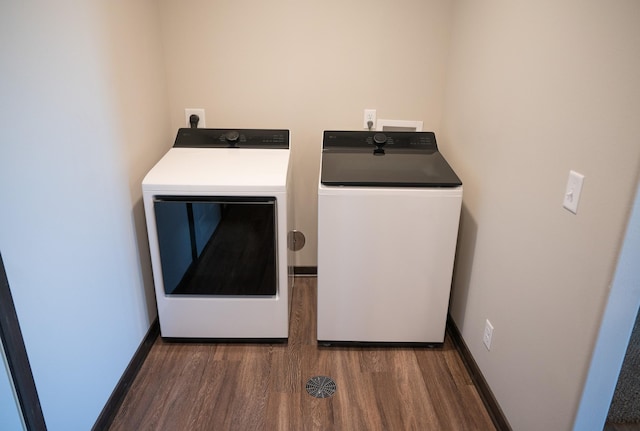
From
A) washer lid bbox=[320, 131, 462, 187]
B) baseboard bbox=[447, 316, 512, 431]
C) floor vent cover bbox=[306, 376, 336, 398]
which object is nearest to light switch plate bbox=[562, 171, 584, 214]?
washer lid bbox=[320, 131, 462, 187]

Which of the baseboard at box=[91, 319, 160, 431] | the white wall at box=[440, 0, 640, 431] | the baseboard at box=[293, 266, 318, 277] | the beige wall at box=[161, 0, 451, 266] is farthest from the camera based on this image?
the baseboard at box=[293, 266, 318, 277]

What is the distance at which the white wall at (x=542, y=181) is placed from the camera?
1.11 m

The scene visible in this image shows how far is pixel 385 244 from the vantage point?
1.99m

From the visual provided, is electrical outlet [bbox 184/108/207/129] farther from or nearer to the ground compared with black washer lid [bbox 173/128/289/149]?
farther from the ground

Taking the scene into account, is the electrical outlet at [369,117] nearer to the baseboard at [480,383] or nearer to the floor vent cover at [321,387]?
the baseboard at [480,383]

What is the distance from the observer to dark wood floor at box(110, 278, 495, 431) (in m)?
1.80

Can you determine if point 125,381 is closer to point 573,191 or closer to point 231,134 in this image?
point 231,134

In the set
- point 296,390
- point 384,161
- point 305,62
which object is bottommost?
point 296,390

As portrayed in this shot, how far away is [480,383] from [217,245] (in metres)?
1.29


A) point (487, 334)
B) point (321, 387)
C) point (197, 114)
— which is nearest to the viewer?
point (487, 334)

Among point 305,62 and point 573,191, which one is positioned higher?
point 305,62

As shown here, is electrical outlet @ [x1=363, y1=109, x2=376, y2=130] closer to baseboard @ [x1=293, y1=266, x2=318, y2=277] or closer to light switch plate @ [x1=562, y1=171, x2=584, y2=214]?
baseboard @ [x1=293, y1=266, x2=318, y2=277]

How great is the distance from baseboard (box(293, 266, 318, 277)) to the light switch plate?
1.77m

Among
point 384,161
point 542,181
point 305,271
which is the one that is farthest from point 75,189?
point 305,271
